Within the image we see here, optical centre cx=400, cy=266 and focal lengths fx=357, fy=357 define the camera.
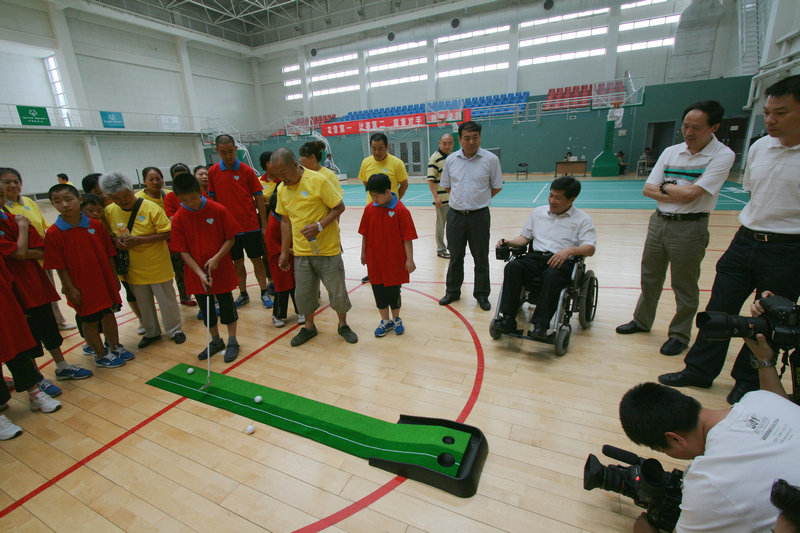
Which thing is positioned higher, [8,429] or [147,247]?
[147,247]

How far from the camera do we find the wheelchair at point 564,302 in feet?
8.72

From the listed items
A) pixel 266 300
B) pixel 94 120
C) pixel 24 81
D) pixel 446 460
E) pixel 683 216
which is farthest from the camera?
pixel 94 120

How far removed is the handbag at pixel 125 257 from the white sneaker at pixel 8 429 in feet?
3.99

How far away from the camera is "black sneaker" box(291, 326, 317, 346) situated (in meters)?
3.15

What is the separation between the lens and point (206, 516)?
5.41 feet

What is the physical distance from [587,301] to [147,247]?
12.4 ft

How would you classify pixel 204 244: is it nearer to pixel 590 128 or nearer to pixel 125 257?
pixel 125 257

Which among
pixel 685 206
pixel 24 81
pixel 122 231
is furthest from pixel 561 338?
pixel 24 81

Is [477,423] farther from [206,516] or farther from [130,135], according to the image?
[130,135]

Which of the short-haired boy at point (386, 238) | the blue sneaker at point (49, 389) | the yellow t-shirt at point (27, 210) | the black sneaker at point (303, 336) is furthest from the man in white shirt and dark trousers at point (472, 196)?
the yellow t-shirt at point (27, 210)

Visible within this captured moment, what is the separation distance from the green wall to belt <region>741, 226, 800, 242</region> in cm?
1504

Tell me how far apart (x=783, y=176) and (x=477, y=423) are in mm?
2082

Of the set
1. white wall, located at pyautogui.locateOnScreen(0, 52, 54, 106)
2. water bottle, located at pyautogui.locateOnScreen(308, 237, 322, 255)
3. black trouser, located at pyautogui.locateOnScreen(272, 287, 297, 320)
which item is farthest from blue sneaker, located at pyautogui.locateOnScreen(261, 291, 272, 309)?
white wall, located at pyautogui.locateOnScreen(0, 52, 54, 106)

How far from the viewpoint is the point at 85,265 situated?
2.68m
